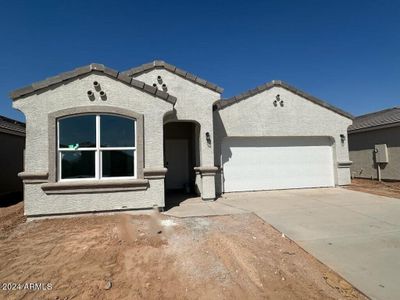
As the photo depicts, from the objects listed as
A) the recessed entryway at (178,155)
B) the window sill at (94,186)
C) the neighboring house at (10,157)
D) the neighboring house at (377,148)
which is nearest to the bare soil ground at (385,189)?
the neighboring house at (377,148)

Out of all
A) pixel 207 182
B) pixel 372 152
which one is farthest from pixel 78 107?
pixel 372 152

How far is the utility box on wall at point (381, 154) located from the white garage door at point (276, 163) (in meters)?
4.00

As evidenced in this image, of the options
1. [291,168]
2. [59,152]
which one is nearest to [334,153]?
[291,168]

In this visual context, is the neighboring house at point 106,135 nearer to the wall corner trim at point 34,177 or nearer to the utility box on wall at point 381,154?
the wall corner trim at point 34,177

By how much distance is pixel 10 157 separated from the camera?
12.3 m

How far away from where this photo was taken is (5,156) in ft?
39.2

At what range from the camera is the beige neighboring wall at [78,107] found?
7.04 metres

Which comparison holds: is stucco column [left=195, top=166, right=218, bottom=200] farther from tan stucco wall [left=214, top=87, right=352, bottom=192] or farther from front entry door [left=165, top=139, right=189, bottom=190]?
front entry door [left=165, top=139, right=189, bottom=190]

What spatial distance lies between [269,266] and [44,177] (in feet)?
20.6

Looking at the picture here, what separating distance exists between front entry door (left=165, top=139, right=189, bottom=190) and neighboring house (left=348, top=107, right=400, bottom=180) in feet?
35.5

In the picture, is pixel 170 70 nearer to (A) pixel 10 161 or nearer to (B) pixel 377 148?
(A) pixel 10 161

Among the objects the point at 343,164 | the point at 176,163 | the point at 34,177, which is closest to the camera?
the point at 34,177

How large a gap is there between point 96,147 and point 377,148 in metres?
14.7

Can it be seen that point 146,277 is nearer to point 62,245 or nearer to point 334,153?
point 62,245
